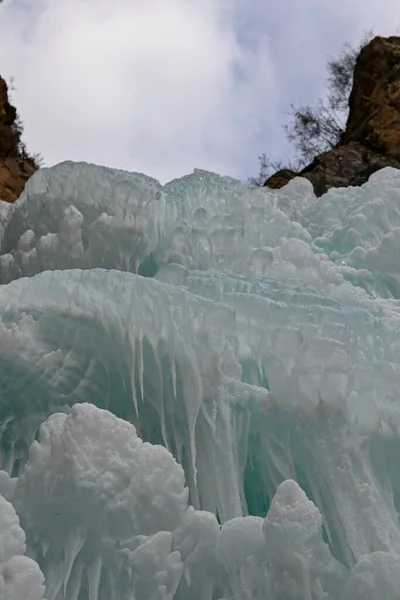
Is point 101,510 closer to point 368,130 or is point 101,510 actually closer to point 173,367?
point 173,367

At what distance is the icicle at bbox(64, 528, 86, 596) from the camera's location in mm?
1980

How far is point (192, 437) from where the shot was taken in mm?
2490

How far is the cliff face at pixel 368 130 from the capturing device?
29.5 ft

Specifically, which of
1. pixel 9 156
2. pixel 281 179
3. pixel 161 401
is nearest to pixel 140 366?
pixel 161 401

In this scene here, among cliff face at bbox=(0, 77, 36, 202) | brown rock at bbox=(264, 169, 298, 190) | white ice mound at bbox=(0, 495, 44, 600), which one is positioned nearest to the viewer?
white ice mound at bbox=(0, 495, 44, 600)

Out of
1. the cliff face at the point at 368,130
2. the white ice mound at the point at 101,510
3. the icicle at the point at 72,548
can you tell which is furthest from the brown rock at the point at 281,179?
the icicle at the point at 72,548

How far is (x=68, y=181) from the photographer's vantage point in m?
4.43

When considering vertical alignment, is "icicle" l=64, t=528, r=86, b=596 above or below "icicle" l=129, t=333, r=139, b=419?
below

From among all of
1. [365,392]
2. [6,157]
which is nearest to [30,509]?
[365,392]

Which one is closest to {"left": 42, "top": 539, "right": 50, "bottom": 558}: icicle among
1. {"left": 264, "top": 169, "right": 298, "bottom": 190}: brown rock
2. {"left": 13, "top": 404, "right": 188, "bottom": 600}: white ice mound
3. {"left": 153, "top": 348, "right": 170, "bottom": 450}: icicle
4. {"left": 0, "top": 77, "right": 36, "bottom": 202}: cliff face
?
{"left": 13, "top": 404, "right": 188, "bottom": 600}: white ice mound

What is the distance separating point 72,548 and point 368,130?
28.1 ft

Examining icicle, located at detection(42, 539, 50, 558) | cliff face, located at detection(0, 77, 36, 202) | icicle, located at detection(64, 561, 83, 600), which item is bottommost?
icicle, located at detection(64, 561, 83, 600)

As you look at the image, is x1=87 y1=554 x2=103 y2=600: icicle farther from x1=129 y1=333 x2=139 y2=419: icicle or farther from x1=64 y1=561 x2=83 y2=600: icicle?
x1=129 y1=333 x2=139 y2=419: icicle

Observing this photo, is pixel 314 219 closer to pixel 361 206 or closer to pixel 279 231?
pixel 361 206
